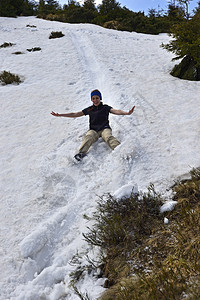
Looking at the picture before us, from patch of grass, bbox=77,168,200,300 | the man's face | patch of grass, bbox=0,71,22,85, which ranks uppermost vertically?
patch of grass, bbox=0,71,22,85

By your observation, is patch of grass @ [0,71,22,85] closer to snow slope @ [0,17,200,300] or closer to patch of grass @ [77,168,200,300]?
snow slope @ [0,17,200,300]

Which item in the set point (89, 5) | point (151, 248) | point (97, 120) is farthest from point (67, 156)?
point (89, 5)

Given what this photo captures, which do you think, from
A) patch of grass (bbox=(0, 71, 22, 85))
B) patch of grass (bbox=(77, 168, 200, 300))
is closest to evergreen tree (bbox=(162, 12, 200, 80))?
patch of grass (bbox=(77, 168, 200, 300))

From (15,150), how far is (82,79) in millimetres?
4850

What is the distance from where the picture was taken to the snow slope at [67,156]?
2496 millimetres

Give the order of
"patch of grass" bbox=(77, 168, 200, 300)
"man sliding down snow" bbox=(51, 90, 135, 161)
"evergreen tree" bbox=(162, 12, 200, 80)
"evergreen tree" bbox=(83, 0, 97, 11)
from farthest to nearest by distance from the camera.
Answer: "evergreen tree" bbox=(83, 0, 97, 11), "evergreen tree" bbox=(162, 12, 200, 80), "man sliding down snow" bbox=(51, 90, 135, 161), "patch of grass" bbox=(77, 168, 200, 300)

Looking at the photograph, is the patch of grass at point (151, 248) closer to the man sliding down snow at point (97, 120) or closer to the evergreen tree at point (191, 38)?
the man sliding down snow at point (97, 120)

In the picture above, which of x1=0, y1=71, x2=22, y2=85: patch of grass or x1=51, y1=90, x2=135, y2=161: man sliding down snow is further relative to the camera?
x1=0, y1=71, x2=22, y2=85: patch of grass

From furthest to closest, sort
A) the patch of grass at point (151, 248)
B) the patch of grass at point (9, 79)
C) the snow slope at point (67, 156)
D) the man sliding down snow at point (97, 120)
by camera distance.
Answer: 1. the patch of grass at point (9, 79)
2. the man sliding down snow at point (97, 120)
3. the snow slope at point (67, 156)
4. the patch of grass at point (151, 248)

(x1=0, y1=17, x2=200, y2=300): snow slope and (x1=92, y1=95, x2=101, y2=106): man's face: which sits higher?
(x1=92, y1=95, x2=101, y2=106): man's face

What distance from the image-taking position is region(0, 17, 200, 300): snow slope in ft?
8.19

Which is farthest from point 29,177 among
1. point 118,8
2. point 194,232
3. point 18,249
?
point 118,8

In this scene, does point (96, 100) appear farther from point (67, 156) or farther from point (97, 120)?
point (67, 156)

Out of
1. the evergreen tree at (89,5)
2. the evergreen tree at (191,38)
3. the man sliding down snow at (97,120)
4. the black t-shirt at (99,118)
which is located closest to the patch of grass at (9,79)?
the man sliding down snow at (97,120)
